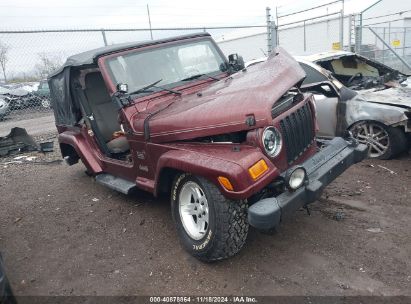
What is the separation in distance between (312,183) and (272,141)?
0.48 m

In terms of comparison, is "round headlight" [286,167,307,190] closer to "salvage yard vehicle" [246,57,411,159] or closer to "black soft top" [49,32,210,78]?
"black soft top" [49,32,210,78]

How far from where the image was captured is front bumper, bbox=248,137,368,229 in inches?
109

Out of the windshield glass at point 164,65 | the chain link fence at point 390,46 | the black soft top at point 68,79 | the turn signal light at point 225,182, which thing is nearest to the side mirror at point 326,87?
the windshield glass at point 164,65

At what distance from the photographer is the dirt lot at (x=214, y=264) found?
10.0ft

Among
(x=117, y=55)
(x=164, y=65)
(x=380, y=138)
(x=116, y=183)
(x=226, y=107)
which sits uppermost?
(x=117, y=55)

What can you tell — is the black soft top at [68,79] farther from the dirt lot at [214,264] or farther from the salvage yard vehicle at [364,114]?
the salvage yard vehicle at [364,114]

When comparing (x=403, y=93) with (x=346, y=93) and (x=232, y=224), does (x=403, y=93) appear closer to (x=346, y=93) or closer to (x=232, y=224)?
(x=346, y=93)

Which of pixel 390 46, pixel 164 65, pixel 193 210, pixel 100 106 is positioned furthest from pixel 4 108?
pixel 390 46

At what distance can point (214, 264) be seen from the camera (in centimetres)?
335

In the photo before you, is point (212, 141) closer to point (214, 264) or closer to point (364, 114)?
point (214, 264)

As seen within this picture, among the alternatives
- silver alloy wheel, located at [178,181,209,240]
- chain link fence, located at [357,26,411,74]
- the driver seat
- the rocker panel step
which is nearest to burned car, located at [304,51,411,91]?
the driver seat

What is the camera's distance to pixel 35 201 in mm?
5457

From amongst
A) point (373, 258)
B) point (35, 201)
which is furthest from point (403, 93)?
point (35, 201)

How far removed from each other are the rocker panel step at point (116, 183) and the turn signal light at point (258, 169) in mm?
1826
